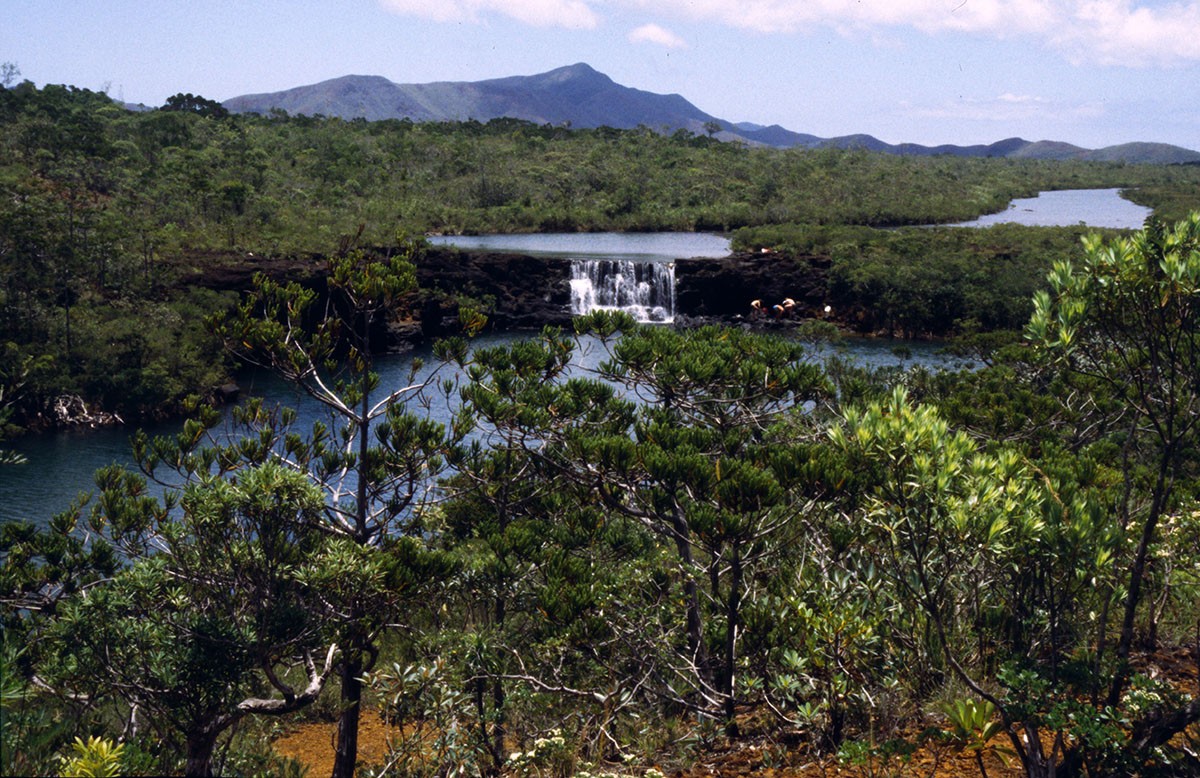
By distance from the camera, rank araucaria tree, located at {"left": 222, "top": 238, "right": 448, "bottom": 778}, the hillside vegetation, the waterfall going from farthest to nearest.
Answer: the waterfall < the hillside vegetation < araucaria tree, located at {"left": 222, "top": 238, "right": 448, "bottom": 778}

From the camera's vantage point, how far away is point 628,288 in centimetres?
4016

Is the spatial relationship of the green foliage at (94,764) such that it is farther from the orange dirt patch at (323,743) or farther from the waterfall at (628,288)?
the waterfall at (628,288)

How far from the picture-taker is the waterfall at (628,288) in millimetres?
40000

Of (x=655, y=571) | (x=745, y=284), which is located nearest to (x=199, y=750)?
(x=655, y=571)

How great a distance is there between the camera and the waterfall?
131ft

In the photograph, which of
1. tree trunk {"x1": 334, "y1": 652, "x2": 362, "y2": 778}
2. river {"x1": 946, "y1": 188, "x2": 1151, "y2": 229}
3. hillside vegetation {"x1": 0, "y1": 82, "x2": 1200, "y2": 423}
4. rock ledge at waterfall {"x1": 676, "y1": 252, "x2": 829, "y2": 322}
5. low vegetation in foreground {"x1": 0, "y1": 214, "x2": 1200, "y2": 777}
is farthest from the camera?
river {"x1": 946, "y1": 188, "x2": 1151, "y2": 229}

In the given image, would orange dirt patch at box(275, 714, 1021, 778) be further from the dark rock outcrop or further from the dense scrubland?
the dark rock outcrop

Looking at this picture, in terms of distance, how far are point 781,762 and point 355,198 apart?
Answer: 191 ft

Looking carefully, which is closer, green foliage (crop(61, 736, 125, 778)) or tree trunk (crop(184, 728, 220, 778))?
green foliage (crop(61, 736, 125, 778))

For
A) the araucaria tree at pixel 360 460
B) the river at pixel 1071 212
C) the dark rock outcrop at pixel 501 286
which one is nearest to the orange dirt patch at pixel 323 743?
the araucaria tree at pixel 360 460

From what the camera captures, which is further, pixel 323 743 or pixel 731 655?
pixel 323 743

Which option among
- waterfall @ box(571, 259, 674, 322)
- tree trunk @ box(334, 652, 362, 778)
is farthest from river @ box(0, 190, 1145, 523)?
tree trunk @ box(334, 652, 362, 778)

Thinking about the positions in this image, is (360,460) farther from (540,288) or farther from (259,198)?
(259,198)

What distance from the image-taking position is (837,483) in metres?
4.42
